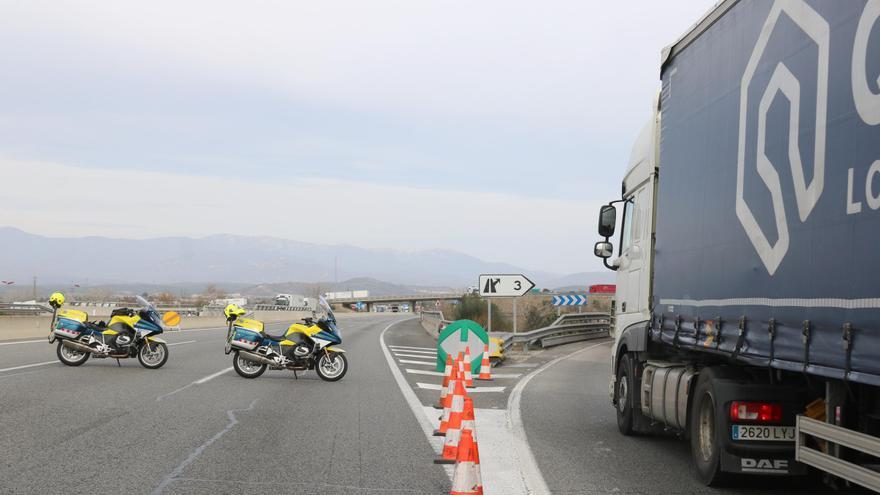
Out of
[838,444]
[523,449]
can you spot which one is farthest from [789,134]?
[523,449]

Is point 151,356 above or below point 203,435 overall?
above

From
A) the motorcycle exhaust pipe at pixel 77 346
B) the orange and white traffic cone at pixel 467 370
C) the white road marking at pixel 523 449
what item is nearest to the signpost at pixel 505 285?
the orange and white traffic cone at pixel 467 370

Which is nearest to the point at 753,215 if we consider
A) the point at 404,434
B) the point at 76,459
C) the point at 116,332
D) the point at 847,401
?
the point at 847,401

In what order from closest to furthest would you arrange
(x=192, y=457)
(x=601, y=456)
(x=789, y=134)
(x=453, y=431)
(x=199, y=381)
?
1. (x=789, y=134)
2. (x=192, y=457)
3. (x=453, y=431)
4. (x=601, y=456)
5. (x=199, y=381)

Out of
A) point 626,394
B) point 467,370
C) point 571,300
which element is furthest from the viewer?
point 571,300

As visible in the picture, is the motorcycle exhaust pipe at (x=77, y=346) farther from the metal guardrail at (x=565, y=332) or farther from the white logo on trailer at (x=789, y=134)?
the white logo on trailer at (x=789, y=134)

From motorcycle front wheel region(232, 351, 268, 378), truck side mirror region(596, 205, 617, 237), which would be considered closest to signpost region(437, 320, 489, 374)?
motorcycle front wheel region(232, 351, 268, 378)

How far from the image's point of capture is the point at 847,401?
6.17 m

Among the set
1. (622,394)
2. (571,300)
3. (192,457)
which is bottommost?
(192,457)

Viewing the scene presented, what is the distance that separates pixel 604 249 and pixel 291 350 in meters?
6.89

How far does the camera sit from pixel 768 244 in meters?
6.89

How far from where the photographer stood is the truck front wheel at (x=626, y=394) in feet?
36.8

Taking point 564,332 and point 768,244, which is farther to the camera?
point 564,332

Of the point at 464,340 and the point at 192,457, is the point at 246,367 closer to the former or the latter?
the point at 464,340
